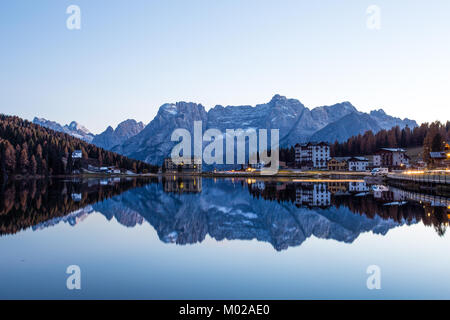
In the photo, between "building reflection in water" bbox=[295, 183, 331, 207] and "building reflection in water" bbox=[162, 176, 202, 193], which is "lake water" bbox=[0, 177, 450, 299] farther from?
"building reflection in water" bbox=[162, 176, 202, 193]

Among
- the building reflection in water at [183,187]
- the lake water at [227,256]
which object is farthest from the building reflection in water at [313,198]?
the building reflection in water at [183,187]

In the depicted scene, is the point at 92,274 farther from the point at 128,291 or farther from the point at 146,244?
the point at 146,244

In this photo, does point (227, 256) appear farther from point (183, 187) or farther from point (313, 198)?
point (183, 187)

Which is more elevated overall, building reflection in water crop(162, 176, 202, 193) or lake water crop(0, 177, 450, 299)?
lake water crop(0, 177, 450, 299)

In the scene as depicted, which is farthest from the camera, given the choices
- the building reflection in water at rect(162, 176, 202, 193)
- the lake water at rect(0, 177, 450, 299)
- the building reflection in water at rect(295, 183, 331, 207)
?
the building reflection in water at rect(162, 176, 202, 193)

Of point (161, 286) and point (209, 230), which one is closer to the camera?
point (161, 286)

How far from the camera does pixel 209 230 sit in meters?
33.1

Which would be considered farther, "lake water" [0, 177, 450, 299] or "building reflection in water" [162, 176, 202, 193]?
"building reflection in water" [162, 176, 202, 193]

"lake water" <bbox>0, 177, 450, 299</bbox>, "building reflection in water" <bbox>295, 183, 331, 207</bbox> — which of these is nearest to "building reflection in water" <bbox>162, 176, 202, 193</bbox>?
"building reflection in water" <bbox>295, 183, 331, 207</bbox>

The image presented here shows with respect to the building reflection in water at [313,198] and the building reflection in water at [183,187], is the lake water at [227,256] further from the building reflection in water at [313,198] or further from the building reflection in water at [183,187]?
the building reflection in water at [183,187]

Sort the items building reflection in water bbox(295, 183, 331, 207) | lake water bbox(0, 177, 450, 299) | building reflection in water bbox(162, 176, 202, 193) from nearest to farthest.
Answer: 1. lake water bbox(0, 177, 450, 299)
2. building reflection in water bbox(295, 183, 331, 207)
3. building reflection in water bbox(162, 176, 202, 193)
